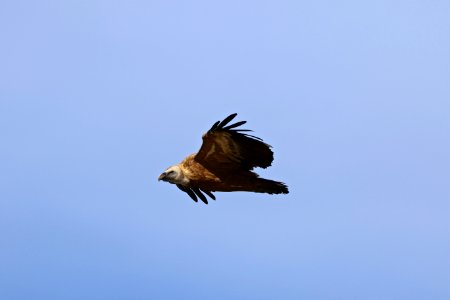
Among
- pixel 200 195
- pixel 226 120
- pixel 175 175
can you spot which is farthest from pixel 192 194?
pixel 226 120

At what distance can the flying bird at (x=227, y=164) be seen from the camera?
2942 cm

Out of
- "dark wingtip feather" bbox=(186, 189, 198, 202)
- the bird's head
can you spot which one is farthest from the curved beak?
"dark wingtip feather" bbox=(186, 189, 198, 202)

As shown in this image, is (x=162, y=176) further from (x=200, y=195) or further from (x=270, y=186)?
(x=270, y=186)

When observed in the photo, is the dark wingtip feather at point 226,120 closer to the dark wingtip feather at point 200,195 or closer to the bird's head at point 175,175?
the bird's head at point 175,175

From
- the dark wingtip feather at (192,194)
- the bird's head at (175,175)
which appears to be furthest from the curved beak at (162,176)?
the dark wingtip feather at (192,194)

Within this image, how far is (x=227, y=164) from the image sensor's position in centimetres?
3005

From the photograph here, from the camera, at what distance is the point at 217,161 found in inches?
1182

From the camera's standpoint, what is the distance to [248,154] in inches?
1174

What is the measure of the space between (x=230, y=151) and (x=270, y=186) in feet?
4.12
